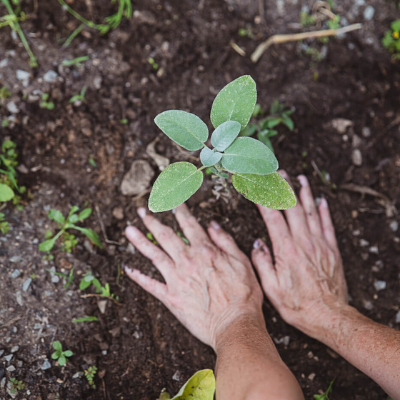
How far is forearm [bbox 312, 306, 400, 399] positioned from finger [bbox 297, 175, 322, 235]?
0.47 m

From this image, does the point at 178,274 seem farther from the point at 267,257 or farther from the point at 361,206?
the point at 361,206

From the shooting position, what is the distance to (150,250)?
1.99 m

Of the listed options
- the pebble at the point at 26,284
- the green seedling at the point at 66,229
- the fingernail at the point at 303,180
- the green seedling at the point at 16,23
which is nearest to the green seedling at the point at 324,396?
the fingernail at the point at 303,180

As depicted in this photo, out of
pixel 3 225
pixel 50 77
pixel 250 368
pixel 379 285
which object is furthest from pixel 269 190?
pixel 50 77

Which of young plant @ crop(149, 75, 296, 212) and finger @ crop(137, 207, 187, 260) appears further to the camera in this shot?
finger @ crop(137, 207, 187, 260)

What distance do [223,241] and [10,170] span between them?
126cm

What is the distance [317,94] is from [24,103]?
1854 millimetres

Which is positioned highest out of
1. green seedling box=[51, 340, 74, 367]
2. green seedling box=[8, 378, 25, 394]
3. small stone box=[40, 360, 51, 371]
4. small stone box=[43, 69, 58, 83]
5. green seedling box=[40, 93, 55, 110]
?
small stone box=[43, 69, 58, 83]

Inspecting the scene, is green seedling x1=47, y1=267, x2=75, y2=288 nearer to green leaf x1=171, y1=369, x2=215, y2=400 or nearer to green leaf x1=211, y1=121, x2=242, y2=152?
green leaf x1=171, y1=369, x2=215, y2=400

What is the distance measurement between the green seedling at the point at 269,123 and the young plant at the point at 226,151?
693 millimetres

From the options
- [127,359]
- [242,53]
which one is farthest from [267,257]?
[242,53]

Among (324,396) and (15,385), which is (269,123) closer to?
(324,396)

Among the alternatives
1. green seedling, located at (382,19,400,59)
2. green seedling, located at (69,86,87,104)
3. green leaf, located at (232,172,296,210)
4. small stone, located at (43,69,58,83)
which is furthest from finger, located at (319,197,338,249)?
small stone, located at (43,69,58,83)

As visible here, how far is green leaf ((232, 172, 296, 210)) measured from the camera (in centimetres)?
134
